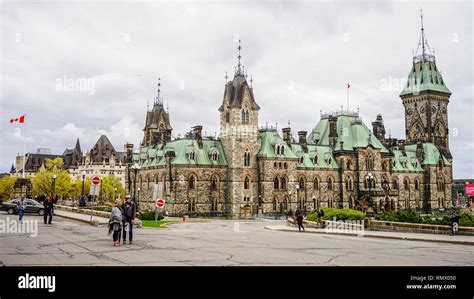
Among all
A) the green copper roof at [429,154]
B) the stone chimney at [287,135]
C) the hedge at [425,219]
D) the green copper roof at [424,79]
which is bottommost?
the hedge at [425,219]

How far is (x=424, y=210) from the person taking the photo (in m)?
83.2

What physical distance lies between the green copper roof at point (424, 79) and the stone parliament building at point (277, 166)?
17.6 m

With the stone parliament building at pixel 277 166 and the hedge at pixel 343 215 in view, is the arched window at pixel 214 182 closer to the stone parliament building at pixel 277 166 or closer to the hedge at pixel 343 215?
the stone parliament building at pixel 277 166

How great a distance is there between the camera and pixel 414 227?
30.7 meters

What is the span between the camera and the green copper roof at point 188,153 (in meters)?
61.5

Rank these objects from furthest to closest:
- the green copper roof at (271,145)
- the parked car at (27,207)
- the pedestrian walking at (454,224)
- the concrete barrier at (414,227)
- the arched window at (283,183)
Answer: the arched window at (283,183)
the green copper roof at (271,145)
the parked car at (27,207)
the concrete barrier at (414,227)
the pedestrian walking at (454,224)

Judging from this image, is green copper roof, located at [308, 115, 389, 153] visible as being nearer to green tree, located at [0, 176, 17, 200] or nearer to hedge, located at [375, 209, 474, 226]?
hedge, located at [375, 209, 474, 226]

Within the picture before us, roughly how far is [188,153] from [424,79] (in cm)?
6242

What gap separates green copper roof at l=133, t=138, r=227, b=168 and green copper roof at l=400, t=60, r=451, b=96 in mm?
55200

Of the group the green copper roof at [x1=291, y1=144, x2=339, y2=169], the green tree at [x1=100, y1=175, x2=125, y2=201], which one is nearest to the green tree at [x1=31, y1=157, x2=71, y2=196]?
the green tree at [x1=100, y1=175, x2=125, y2=201]

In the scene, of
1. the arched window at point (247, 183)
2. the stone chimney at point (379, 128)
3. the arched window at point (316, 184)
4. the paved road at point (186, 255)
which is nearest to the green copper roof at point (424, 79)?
the stone chimney at point (379, 128)
